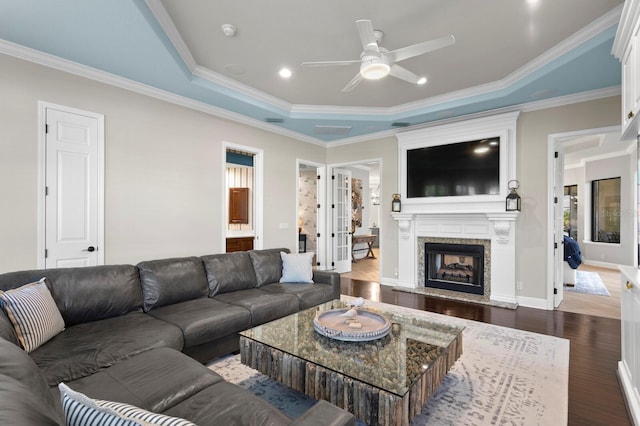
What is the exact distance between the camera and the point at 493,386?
8.07ft

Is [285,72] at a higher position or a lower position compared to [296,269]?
higher

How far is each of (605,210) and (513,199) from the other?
5.67 m

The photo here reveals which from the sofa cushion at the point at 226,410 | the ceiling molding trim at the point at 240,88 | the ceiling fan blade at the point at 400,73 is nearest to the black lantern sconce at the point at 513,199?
the ceiling fan blade at the point at 400,73

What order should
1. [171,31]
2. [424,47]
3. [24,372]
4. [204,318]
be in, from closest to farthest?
[24,372], [424,47], [204,318], [171,31]

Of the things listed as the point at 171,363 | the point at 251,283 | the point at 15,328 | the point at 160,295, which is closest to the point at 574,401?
the point at 171,363

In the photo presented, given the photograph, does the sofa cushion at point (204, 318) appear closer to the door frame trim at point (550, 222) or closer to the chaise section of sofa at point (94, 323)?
the chaise section of sofa at point (94, 323)

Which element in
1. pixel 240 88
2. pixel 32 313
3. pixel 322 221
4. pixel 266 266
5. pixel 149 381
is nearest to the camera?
pixel 149 381

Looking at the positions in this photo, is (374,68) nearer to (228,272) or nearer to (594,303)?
(228,272)

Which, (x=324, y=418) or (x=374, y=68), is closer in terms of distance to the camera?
(x=324, y=418)

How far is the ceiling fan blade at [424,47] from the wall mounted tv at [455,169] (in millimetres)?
2812

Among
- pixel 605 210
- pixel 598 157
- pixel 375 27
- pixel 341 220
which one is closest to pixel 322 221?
pixel 341 220

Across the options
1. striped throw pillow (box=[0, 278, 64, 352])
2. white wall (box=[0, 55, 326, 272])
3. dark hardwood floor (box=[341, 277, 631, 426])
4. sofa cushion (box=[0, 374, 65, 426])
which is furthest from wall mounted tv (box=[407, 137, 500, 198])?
sofa cushion (box=[0, 374, 65, 426])

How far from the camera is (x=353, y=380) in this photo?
1765 millimetres

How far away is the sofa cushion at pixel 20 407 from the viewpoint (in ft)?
2.26
